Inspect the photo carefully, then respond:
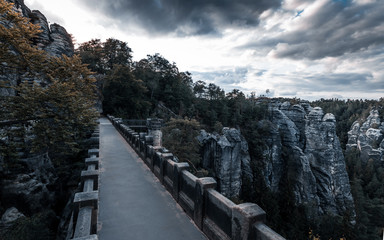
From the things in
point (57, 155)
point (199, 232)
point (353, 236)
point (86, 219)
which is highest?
point (86, 219)

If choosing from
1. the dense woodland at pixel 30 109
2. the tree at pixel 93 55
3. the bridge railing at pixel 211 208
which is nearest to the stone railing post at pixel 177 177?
the bridge railing at pixel 211 208

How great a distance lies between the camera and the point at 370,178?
58969 millimetres

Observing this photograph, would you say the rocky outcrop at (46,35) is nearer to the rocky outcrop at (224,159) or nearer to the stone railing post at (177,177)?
the stone railing post at (177,177)

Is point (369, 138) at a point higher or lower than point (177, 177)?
lower

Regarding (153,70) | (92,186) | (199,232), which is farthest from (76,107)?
(153,70)

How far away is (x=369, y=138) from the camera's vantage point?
239ft

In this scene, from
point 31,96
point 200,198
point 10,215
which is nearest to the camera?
point 200,198

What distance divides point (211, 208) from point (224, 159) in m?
27.8

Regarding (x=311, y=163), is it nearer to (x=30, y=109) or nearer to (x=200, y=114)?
(x=200, y=114)

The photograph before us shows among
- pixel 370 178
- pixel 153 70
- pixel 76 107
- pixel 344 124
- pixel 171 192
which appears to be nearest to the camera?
pixel 171 192

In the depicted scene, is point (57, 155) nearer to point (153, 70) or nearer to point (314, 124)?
point (153, 70)

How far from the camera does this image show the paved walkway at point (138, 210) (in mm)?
3783

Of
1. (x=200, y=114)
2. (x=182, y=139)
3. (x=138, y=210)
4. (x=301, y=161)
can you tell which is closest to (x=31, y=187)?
(x=138, y=210)

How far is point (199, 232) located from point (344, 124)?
124978mm
